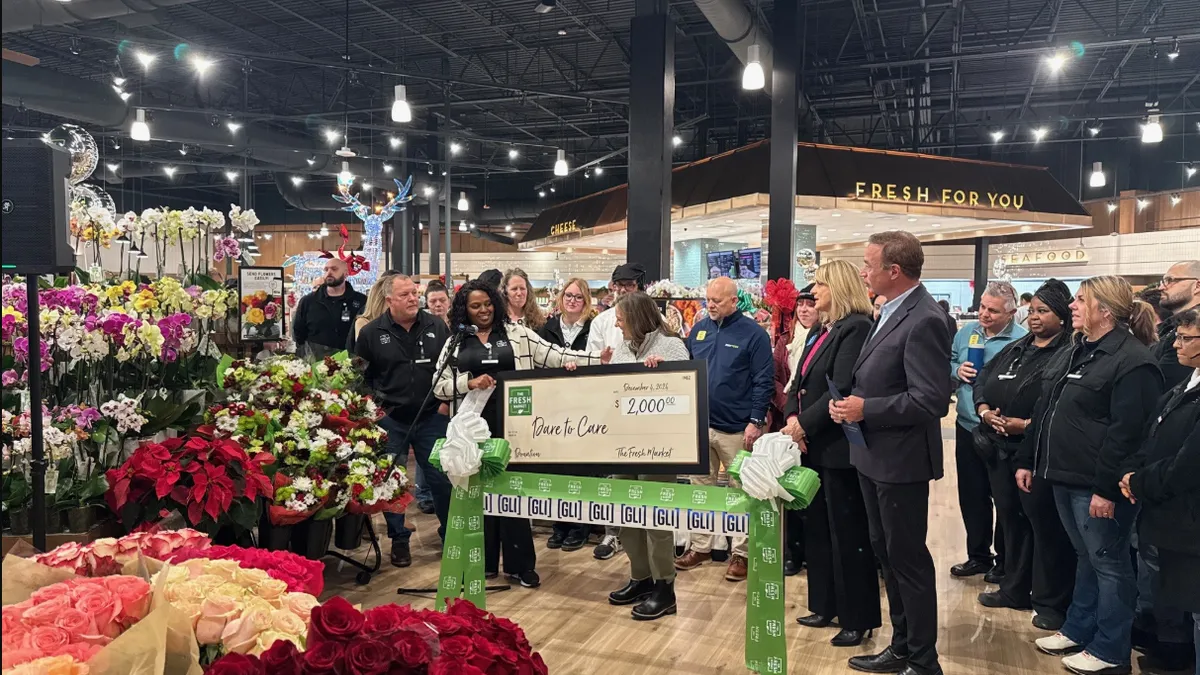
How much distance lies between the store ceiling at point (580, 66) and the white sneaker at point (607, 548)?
552 cm

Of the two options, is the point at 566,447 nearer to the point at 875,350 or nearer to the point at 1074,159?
the point at 875,350

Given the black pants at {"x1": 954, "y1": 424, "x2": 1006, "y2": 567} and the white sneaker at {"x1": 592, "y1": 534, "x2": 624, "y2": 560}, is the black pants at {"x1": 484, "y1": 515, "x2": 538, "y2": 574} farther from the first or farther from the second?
the black pants at {"x1": 954, "y1": 424, "x2": 1006, "y2": 567}

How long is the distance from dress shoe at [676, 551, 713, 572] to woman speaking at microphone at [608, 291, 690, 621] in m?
0.49

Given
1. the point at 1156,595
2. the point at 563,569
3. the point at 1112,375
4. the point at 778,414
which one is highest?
the point at 1112,375

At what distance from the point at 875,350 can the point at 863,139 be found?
1744cm

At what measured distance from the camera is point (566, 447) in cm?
325

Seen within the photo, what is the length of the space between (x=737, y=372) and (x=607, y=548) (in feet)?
4.21

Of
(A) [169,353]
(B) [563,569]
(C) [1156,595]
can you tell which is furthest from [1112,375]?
(A) [169,353]

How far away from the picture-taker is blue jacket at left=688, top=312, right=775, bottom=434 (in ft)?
14.0

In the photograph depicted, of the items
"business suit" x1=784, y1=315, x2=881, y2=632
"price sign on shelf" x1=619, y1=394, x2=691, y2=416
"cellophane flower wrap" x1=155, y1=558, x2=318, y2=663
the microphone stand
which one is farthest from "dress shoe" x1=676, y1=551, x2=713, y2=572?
"cellophane flower wrap" x1=155, y1=558, x2=318, y2=663

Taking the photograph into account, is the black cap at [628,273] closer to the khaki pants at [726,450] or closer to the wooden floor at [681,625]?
the khaki pants at [726,450]

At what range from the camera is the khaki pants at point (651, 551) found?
3689 millimetres

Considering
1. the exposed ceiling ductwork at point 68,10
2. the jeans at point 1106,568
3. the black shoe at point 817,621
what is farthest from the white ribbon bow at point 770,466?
the exposed ceiling ductwork at point 68,10

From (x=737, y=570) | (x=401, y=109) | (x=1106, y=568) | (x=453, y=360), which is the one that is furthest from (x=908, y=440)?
(x=401, y=109)
